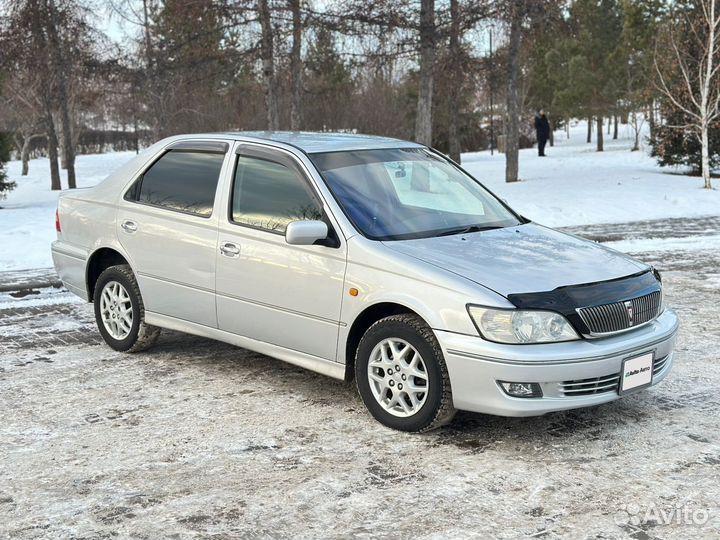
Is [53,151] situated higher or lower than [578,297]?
higher

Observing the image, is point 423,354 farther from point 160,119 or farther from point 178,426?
point 160,119

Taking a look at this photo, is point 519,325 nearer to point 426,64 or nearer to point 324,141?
point 324,141

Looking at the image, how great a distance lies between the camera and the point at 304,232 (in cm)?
517

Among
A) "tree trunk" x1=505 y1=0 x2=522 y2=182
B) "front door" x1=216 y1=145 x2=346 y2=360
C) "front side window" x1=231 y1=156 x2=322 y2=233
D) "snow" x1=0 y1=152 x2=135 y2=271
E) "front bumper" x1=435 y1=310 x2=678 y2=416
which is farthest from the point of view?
"tree trunk" x1=505 y1=0 x2=522 y2=182

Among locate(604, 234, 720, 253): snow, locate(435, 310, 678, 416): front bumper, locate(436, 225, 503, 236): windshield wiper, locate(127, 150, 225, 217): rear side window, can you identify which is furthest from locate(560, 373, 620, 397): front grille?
locate(604, 234, 720, 253): snow

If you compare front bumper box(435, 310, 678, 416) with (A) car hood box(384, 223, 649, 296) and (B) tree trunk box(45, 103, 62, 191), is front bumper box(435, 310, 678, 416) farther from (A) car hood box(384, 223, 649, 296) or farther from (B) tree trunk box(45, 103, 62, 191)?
(B) tree trunk box(45, 103, 62, 191)

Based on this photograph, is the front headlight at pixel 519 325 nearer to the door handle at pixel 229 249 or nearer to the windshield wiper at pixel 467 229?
the windshield wiper at pixel 467 229

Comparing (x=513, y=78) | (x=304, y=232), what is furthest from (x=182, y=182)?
(x=513, y=78)

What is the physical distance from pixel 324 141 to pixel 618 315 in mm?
2376

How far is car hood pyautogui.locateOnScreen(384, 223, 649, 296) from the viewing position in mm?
4759

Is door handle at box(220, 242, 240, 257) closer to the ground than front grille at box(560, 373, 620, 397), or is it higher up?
higher up

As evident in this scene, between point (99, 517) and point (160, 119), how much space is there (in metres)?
Answer: 21.9

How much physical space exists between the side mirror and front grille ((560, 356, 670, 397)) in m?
1.63

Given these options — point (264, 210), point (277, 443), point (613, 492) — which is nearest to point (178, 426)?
point (277, 443)
